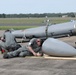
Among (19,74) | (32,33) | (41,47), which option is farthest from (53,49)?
(32,33)

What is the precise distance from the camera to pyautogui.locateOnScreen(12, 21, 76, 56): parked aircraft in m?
14.1

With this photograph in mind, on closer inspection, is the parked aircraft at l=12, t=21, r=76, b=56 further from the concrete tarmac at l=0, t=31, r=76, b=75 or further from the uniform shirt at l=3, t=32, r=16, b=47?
the uniform shirt at l=3, t=32, r=16, b=47

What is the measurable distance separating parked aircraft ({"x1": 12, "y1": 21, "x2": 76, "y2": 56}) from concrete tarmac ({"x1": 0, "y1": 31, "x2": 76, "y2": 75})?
0.53 metres

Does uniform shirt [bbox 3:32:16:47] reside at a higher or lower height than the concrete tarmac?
higher

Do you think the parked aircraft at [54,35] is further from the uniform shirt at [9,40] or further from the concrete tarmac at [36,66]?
the uniform shirt at [9,40]

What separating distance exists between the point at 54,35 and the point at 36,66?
28.6 feet

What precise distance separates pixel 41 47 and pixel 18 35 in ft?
28.8

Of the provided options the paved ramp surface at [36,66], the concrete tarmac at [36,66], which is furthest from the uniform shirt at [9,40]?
the paved ramp surface at [36,66]

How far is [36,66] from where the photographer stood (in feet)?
40.2

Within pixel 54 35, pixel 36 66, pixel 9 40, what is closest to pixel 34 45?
pixel 9 40

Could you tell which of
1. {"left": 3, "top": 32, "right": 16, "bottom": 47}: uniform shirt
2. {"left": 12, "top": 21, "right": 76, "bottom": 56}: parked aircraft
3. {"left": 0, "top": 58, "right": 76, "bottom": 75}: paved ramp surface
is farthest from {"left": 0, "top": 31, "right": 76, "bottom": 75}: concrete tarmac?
{"left": 3, "top": 32, "right": 16, "bottom": 47}: uniform shirt

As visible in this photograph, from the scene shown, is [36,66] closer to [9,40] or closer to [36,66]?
[36,66]

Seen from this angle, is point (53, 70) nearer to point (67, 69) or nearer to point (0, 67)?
point (67, 69)

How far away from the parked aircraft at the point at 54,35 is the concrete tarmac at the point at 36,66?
1.75ft
